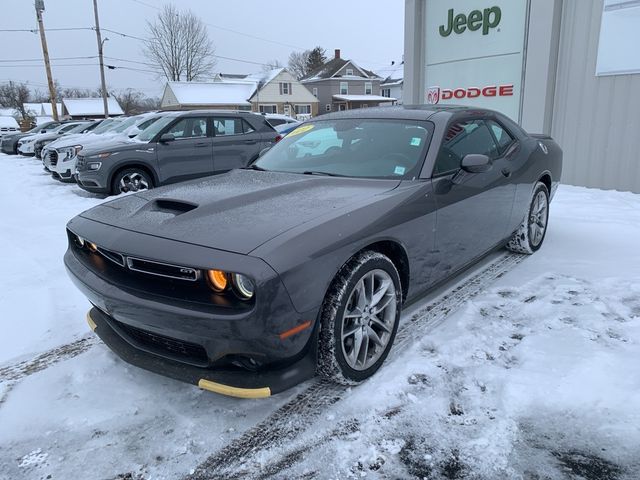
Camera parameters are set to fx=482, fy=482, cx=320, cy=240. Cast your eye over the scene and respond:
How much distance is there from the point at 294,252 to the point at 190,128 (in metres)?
7.68

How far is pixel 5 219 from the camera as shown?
718 centimetres

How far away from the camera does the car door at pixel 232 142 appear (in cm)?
929

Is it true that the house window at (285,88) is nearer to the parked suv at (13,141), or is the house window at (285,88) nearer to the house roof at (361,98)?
the house roof at (361,98)

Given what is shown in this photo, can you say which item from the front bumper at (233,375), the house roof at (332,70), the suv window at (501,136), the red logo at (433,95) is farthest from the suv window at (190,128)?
the house roof at (332,70)

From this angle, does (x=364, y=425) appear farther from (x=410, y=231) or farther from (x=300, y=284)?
(x=410, y=231)

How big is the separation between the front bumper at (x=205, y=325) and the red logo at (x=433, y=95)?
967 centimetres

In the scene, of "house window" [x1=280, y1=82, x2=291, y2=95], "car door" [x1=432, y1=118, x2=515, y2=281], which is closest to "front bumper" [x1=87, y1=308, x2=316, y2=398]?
"car door" [x1=432, y1=118, x2=515, y2=281]

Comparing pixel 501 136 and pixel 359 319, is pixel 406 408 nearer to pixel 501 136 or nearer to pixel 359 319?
pixel 359 319

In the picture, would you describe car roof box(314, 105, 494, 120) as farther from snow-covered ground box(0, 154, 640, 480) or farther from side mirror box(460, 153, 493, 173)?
snow-covered ground box(0, 154, 640, 480)

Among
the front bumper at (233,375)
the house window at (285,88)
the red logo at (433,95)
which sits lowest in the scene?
the front bumper at (233,375)

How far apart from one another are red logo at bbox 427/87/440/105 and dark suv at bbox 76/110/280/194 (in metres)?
4.05

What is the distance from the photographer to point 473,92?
10164mm

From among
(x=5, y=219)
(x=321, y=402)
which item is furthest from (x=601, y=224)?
(x=5, y=219)

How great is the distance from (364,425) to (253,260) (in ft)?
3.22
